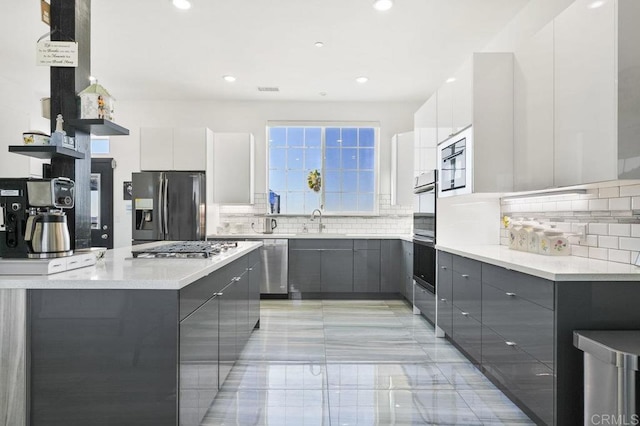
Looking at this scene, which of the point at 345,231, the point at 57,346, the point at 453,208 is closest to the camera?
the point at 57,346

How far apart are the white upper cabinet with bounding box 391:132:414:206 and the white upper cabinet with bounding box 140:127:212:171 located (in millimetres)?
2578

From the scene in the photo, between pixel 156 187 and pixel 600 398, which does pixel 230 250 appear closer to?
pixel 600 398

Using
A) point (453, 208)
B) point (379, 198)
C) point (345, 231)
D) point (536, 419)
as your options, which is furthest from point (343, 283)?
point (536, 419)

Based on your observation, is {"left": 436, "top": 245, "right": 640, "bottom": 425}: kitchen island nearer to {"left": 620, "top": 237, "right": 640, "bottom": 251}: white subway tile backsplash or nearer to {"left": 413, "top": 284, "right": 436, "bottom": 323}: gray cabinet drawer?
{"left": 620, "top": 237, "right": 640, "bottom": 251}: white subway tile backsplash

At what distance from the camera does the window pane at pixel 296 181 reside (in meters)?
6.10

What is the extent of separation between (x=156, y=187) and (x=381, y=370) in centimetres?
371

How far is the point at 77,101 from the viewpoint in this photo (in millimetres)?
2223

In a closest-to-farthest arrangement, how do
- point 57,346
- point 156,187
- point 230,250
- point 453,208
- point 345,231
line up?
point 57,346 < point 230,250 < point 453,208 < point 156,187 < point 345,231

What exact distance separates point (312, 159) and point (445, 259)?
3052 mm

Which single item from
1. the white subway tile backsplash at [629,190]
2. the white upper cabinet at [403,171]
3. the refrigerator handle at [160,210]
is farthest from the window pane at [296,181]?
Answer: the white subway tile backsplash at [629,190]

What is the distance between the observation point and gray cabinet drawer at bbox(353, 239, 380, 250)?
17.5ft

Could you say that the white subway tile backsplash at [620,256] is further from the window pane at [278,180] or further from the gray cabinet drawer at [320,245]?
the window pane at [278,180]

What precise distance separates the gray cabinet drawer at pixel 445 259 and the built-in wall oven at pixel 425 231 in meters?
0.22

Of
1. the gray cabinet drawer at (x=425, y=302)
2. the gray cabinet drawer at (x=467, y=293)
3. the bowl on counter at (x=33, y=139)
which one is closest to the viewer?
the bowl on counter at (x=33, y=139)
